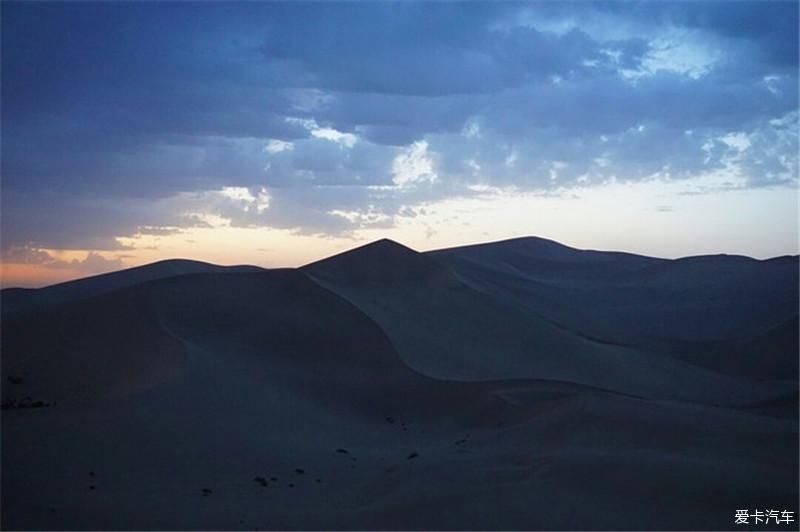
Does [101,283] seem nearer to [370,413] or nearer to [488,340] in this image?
[488,340]


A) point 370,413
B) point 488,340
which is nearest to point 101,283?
point 488,340

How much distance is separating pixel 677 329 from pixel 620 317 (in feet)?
8.63

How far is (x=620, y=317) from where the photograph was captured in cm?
3353

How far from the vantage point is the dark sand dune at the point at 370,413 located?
9.01 metres

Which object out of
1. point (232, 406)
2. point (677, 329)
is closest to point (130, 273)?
point (677, 329)

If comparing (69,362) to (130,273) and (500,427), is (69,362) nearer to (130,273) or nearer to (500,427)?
(500,427)

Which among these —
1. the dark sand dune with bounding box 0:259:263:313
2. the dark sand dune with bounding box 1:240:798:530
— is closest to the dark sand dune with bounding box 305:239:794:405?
the dark sand dune with bounding box 1:240:798:530

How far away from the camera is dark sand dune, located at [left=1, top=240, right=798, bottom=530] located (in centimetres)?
901

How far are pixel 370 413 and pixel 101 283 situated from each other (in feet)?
84.8

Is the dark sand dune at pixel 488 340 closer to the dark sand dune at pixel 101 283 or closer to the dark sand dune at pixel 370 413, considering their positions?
the dark sand dune at pixel 370 413

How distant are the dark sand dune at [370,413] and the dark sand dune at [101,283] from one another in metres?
12.6

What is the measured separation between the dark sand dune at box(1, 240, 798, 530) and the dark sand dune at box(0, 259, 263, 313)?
12.6 metres

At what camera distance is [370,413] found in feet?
51.0

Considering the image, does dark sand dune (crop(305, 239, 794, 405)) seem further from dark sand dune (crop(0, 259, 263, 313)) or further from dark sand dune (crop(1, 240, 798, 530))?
dark sand dune (crop(0, 259, 263, 313))
